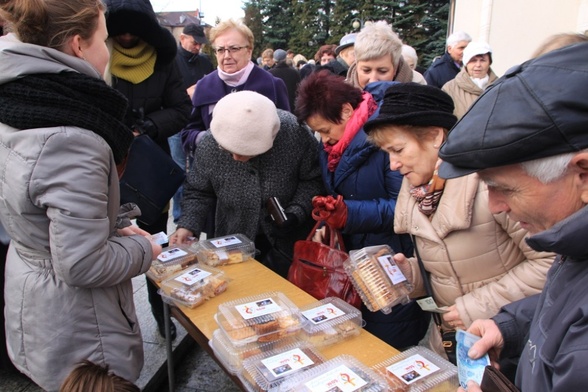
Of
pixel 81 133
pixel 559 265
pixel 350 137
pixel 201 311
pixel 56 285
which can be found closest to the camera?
pixel 559 265

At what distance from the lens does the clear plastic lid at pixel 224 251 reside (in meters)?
2.12

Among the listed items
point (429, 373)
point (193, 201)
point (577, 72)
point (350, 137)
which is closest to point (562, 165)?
point (577, 72)

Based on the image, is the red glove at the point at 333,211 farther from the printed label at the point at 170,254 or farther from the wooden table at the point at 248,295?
the printed label at the point at 170,254

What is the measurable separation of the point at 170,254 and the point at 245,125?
0.74m

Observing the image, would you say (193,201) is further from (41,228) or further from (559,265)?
(559,265)

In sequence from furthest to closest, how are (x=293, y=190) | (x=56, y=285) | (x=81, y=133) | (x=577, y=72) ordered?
1. (x=293, y=190)
2. (x=56, y=285)
3. (x=81, y=133)
4. (x=577, y=72)

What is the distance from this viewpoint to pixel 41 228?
131 cm

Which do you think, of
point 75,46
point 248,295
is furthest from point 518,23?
point 75,46

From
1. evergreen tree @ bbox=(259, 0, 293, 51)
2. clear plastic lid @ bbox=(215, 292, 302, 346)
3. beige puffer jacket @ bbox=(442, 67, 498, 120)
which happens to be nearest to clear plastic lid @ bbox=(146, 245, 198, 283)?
clear plastic lid @ bbox=(215, 292, 302, 346)

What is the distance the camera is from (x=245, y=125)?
2027 millimetres

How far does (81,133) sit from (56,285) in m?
0.52

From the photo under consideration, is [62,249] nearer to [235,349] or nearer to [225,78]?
[235,349]

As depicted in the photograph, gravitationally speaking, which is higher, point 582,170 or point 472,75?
point 582,170

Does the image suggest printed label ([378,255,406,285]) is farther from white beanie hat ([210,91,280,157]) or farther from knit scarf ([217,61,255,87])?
knit scarf ([217,61,255,87])
